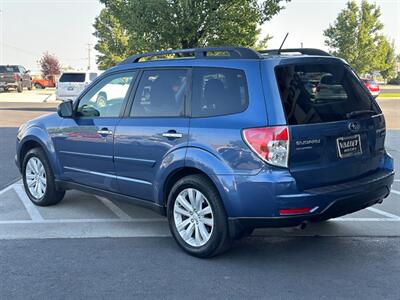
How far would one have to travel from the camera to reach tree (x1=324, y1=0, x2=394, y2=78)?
39.0 m

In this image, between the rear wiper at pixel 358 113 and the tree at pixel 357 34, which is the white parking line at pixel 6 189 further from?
the tree at pixel 357 34

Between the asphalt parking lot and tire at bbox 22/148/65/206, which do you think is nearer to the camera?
the asphalt parking lot

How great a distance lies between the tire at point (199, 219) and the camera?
4.33 meters

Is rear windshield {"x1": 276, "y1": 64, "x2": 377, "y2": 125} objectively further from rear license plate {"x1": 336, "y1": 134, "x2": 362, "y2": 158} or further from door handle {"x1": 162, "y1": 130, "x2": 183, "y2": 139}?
door handle {"x1": 162, "y1": 130, "x2": 183, "y2": 139}

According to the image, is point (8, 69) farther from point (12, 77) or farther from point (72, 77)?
point (72, 77)

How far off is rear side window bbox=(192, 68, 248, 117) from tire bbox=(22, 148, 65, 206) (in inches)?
97.2

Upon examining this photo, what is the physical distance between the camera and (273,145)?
3.97 metres

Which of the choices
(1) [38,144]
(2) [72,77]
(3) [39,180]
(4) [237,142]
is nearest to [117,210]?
(3) [39,180]

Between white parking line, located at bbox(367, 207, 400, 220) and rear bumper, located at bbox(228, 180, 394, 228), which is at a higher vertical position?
rear bumper, located at bbox(228, 180, 394, 228)

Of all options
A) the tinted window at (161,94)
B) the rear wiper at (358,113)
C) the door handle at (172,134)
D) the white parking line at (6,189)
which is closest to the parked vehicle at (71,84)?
the white parking line at (6,189)

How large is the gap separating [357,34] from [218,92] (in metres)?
37.9

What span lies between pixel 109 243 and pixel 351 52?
1485 inches

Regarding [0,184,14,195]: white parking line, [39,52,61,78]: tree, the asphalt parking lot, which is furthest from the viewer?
[39,52,61,78]: tree

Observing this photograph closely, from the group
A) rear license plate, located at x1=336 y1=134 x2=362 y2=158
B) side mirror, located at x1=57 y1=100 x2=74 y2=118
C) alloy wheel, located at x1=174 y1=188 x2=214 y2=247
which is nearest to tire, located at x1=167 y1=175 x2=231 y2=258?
alloy wheel, located at x1=174 y1=188 x2=214 y2=247
